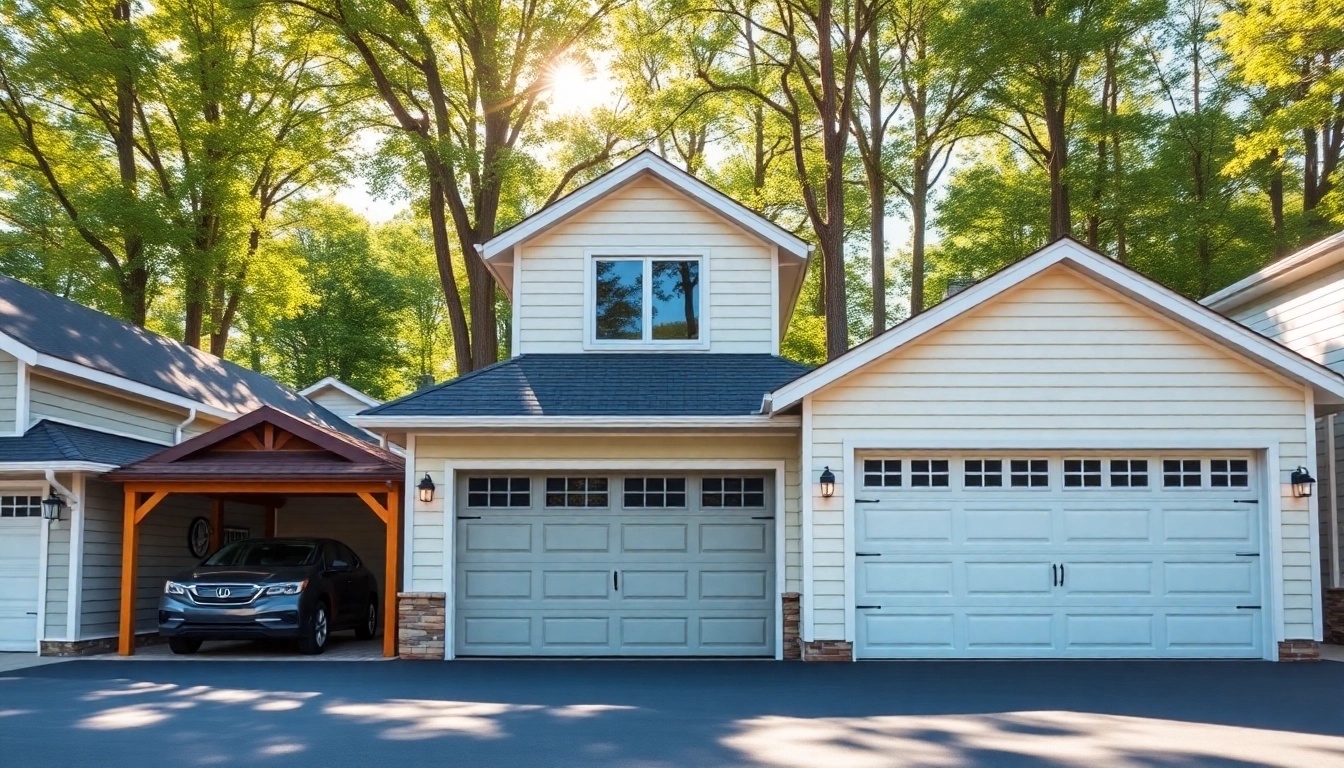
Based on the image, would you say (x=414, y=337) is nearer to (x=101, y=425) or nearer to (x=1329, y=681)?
(x=101, y=425)

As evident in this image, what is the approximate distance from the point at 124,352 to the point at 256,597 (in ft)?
21.8

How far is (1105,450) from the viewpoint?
13.2 meters

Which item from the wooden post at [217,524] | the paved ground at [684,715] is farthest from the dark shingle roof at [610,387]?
the wooden post at [217,524]

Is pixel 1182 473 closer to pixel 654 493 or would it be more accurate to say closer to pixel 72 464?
pixel 654 493

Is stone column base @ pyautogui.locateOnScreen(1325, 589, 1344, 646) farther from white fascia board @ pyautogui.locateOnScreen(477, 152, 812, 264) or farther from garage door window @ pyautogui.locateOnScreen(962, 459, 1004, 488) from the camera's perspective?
white fascia board @ pyautogui.locateOnScreen(477, 152, 812, 264)

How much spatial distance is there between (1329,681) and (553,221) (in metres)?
10.5

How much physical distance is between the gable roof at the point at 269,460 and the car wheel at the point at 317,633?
1.70m

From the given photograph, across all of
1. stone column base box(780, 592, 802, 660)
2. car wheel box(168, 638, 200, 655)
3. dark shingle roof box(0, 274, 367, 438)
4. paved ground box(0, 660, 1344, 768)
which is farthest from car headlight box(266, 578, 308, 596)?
stone column base box(780, 592, 802, 660)

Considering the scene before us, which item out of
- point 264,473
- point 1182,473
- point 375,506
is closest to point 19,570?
point 264,473

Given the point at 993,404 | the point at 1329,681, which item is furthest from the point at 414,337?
the point at 1329,681

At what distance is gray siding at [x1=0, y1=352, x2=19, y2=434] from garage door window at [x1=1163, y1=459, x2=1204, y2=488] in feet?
47.6

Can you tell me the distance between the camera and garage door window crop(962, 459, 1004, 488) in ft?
43.8

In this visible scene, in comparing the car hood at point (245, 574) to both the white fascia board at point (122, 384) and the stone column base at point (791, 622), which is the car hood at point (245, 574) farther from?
the stone column base at point (791, 622)

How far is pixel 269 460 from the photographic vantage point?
14906 millimetres
